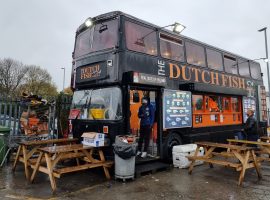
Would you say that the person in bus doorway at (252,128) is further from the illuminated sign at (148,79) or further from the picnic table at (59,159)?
the picnic table at (59,159)

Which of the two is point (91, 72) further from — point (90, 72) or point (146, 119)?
point (146, 119)

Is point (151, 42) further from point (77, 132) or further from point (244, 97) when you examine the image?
point (244, 97)

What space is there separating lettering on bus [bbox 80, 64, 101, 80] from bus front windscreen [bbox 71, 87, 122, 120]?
45 cm

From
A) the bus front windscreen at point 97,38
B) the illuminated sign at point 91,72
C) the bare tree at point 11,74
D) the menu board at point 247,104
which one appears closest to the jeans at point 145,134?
the illuminated sign at point 91,72

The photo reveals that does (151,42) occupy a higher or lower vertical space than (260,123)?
higher

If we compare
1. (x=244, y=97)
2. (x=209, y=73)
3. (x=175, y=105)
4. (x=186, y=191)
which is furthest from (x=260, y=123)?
(x=186, y=191)

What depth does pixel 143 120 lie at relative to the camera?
8.38 meters

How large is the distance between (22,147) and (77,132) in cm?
170

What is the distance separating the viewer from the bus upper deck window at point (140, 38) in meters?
7.54

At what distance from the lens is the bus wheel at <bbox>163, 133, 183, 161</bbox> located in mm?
8344

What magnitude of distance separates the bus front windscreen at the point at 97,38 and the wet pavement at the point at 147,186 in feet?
12.4

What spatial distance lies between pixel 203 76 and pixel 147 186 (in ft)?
17.7

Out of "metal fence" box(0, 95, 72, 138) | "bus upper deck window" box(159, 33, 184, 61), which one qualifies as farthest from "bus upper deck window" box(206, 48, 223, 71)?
"metal fence" box(0, 95, 72, 138)

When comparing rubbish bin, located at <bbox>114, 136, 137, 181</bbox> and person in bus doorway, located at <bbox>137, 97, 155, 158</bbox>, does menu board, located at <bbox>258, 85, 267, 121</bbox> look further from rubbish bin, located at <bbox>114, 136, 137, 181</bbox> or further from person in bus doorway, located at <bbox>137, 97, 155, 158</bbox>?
rubbish bin, located at <bbox>114, 136, 137, 181</bbox>
